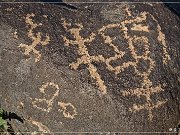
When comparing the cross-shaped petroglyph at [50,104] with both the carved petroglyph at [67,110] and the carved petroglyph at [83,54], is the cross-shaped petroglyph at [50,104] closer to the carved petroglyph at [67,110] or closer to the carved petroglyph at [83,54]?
the carved petroglyph at [67,110]

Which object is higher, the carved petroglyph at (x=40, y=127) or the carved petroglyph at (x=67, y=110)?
the carved petroglyph at (x=67, y=110)

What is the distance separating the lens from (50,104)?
1.96m

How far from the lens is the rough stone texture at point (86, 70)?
1.92m

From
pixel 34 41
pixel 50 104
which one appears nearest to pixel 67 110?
pixel 50 104

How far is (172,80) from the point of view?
80.7 inches

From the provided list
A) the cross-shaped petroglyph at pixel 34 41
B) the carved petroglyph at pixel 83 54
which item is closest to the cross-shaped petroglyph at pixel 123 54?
the carved petroglyph at pixel 83 54

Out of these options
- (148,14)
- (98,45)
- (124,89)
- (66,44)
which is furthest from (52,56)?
(148,14)

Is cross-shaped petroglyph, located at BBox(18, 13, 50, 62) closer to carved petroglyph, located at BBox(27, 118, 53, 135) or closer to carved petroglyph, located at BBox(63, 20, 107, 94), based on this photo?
carved petroglyph, located at BBox(63, 20, 107, 94)

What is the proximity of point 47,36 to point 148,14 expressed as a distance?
541 millimetres

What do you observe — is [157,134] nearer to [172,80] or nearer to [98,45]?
[172,80]

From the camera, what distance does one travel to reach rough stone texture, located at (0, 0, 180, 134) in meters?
1.92

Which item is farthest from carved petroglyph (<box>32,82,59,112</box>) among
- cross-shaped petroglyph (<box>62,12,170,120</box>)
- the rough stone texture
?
cross-shaped petroglyph (<box>62,12,170,120</box>)

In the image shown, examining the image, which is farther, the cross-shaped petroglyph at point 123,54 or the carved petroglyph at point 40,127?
the carved petroglyph at point 40,127

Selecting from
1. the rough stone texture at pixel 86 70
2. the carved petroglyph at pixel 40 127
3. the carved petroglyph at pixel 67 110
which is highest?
the rough stone texture at pixel 86 70
